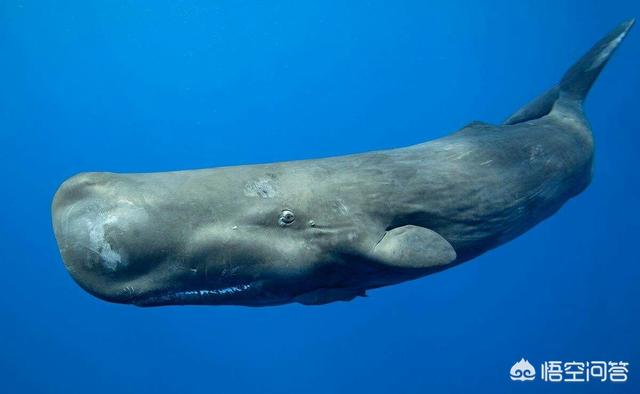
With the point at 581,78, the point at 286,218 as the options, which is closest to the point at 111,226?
the point at 286,218

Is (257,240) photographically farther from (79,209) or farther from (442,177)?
(442,177)

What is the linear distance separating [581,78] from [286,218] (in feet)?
18.9

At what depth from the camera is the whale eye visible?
15.0 ft

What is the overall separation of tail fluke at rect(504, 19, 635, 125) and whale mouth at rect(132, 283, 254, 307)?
5571mm

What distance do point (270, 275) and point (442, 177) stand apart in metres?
2.07

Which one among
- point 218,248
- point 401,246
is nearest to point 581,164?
point 401,246

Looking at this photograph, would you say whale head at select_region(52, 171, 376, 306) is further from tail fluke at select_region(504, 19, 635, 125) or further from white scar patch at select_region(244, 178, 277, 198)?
tail fluke at select_region(504, 19, 635, 125)

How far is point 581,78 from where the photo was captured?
809 centimetres

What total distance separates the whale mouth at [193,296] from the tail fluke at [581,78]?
5571 mm

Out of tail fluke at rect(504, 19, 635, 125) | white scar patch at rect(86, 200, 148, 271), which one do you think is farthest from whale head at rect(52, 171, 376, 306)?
tail fluke at rect(504, 19, 635, 125)

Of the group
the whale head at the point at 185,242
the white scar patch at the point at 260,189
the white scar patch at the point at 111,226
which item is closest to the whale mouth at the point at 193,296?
the whale head at the point at 185,242

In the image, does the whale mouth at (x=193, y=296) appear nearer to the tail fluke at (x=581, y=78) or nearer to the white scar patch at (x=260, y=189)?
the white scar patch at (x=260, y=189)

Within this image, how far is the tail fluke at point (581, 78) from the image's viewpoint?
7.96 meters

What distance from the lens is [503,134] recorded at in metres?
6.48
